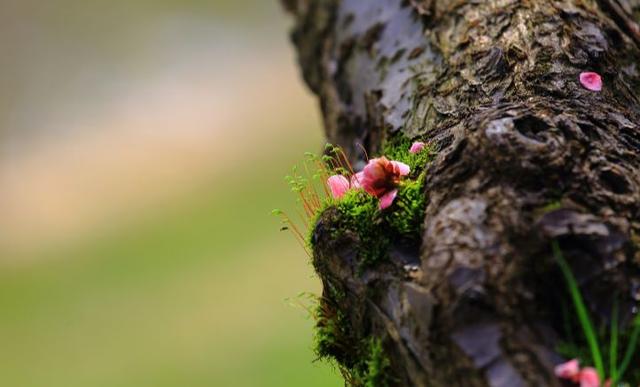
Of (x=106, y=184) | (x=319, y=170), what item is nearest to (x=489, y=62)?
(x=319, y=170)

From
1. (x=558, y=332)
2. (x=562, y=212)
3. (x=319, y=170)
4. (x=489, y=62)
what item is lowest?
(x=558, y=332)

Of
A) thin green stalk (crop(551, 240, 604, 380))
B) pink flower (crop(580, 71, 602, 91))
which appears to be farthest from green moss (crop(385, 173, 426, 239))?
pink flower (crop(580, 71, 602, 91))

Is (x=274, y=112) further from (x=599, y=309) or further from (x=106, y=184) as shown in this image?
(x=599, y=309)

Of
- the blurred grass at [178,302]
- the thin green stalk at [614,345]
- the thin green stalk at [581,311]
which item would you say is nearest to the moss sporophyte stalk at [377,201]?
the thin green stalk at [581,311]

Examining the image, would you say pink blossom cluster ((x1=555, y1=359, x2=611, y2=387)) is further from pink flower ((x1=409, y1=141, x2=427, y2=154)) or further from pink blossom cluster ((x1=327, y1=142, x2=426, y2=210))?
pink flower ((x1=409, y1=141, x2=427, y2=154))

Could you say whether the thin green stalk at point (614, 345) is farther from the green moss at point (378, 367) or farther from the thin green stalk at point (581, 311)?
the green moss at point (378, 367)

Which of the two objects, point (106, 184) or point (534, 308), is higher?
point (106, 184)
